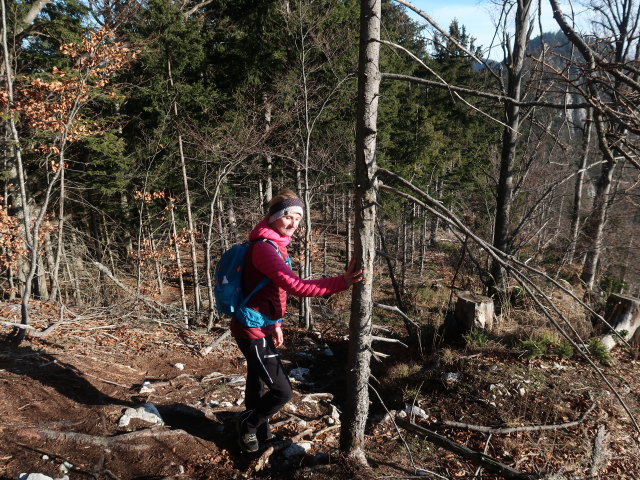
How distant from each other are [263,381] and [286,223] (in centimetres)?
139

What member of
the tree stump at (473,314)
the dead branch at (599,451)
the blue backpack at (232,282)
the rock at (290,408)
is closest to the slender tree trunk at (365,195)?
the blue backpack at (232,282)

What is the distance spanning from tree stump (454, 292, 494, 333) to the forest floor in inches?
14.3

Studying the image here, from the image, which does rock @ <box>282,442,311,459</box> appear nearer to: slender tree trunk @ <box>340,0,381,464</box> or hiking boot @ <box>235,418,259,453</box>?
hiking boot @ <box>235,418,259,453</box>

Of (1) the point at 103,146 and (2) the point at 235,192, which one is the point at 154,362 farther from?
(2) the point at 235,192

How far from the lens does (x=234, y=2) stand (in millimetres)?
14523

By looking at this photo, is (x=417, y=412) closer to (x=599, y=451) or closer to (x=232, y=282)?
(x=599, y=451)

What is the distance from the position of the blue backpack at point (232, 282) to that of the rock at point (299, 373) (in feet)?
14.7

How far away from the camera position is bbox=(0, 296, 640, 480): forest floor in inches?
122

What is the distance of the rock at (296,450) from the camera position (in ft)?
11.1

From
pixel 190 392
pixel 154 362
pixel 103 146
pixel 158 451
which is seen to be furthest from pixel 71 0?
pixel 158 451

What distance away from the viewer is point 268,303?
319cm

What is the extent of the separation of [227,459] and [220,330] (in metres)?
6.46

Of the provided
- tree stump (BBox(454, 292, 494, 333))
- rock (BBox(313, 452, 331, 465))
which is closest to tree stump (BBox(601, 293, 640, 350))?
tree stump (BBox(454, 292, 494, 333))

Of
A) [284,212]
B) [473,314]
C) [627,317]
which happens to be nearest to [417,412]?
[473,314]
